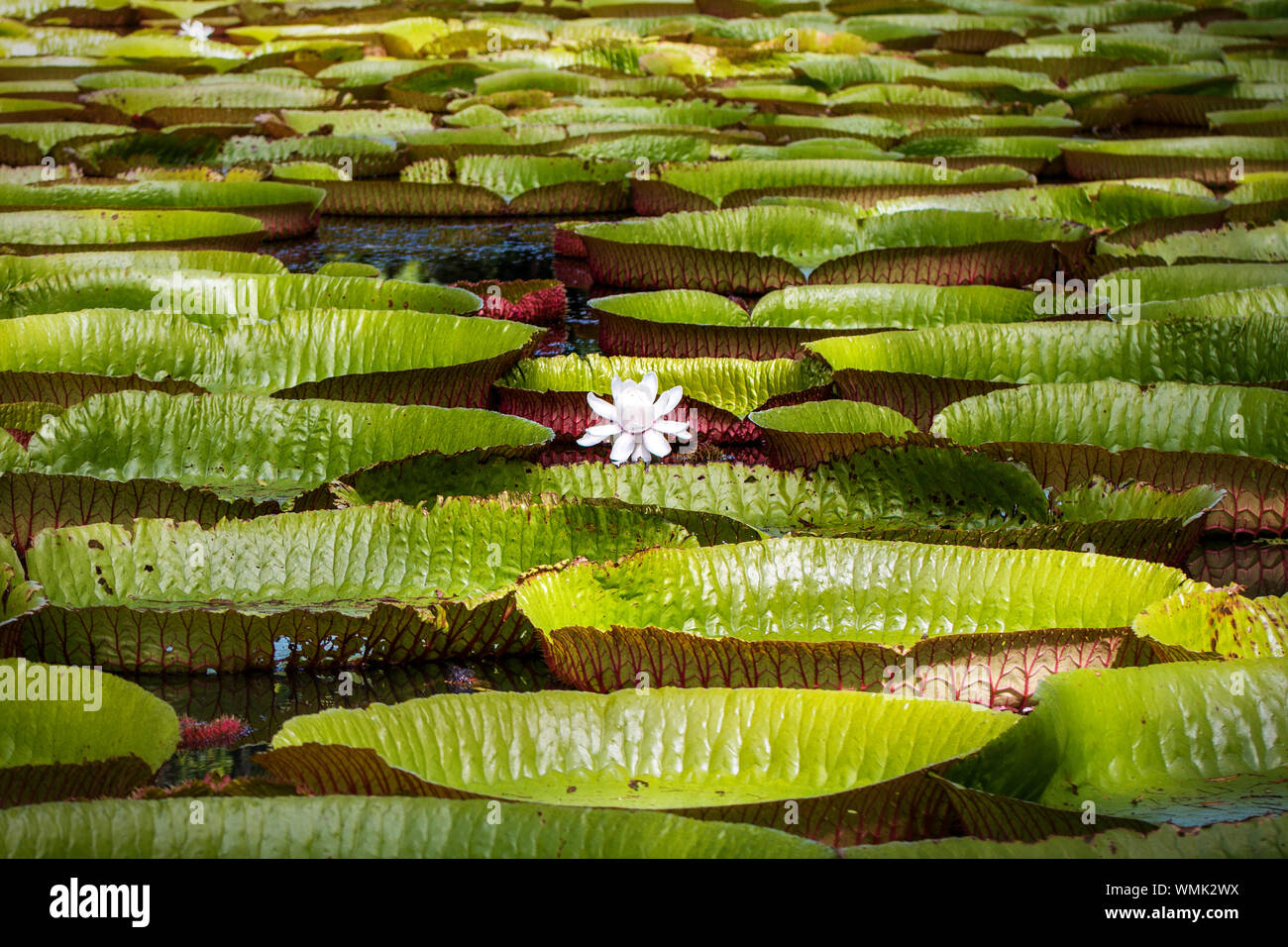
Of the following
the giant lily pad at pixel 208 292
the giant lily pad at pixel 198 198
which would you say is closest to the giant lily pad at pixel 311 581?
the giant lily pad at pixel 208 292

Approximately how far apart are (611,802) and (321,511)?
825mm

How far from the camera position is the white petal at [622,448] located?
2.61 metres

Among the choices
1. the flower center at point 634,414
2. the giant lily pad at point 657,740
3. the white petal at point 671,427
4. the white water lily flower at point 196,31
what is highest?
the white water lily flower at point 196,31

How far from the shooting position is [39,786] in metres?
1.40

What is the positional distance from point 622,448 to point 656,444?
0.06 metres

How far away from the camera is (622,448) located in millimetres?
2631

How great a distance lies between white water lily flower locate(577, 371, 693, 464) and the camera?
2643 mm

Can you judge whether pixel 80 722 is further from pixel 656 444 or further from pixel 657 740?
pixel 656 444

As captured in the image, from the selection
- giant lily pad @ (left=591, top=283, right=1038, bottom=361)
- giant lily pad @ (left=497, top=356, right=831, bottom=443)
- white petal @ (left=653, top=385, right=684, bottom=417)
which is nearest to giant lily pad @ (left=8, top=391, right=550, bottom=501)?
white petal @ (left=653, top=385, right=684, bottom=417)

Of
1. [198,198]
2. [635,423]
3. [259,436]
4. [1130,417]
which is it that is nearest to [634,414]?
[635,423]

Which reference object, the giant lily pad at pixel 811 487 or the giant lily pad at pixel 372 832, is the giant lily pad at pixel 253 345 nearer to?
the giant lily pad at pixel 811 487

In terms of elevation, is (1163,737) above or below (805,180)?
below

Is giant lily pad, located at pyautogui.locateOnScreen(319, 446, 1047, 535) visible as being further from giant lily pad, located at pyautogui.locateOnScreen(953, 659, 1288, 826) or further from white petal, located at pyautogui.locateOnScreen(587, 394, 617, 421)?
giant lily pad, located at pyautogui.locateOnScreen(953, 659, 1288, 826)
